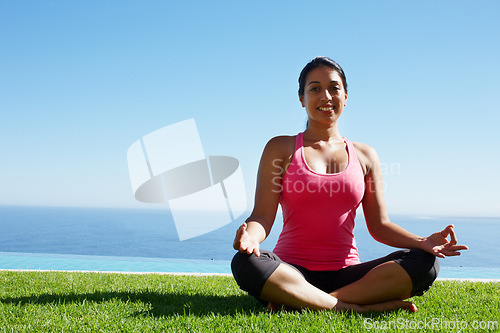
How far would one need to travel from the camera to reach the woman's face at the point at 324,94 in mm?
2822

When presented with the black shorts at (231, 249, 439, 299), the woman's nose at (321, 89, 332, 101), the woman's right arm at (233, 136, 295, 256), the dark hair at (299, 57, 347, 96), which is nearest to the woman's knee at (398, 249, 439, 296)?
the black shorts at (231, 249, 439, 299)

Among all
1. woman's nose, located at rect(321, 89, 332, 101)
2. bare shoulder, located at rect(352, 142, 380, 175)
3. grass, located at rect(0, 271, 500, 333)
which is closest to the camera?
grass, located at rect(0, 271, 500, 333)

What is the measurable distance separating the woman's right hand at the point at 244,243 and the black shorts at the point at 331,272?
6 cm

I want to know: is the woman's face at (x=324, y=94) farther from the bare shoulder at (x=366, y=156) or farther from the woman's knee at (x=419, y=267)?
the woman's knee at (x=419, y=267)

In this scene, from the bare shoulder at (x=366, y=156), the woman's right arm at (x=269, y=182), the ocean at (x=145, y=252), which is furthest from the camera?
the ocean at (x=145, y=252)

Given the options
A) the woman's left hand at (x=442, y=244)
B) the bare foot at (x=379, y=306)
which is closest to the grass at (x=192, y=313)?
the bare foot at (x=379, y=306)

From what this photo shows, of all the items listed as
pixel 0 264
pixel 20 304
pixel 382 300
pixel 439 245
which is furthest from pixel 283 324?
pixel 0 264

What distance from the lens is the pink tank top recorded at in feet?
8.69

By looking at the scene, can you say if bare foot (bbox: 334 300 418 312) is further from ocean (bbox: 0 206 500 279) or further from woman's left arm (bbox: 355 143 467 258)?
ocean (bbox: 0 206 500 279)

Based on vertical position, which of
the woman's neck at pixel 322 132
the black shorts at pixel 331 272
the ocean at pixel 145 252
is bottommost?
the ocean at pixel 145 252

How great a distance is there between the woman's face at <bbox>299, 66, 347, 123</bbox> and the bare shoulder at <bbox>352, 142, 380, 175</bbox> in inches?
12.1

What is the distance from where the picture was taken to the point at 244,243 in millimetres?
2201

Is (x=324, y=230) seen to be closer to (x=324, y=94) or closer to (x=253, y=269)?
(x=253, y=269)

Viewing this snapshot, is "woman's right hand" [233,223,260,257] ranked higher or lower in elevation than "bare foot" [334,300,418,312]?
higher
